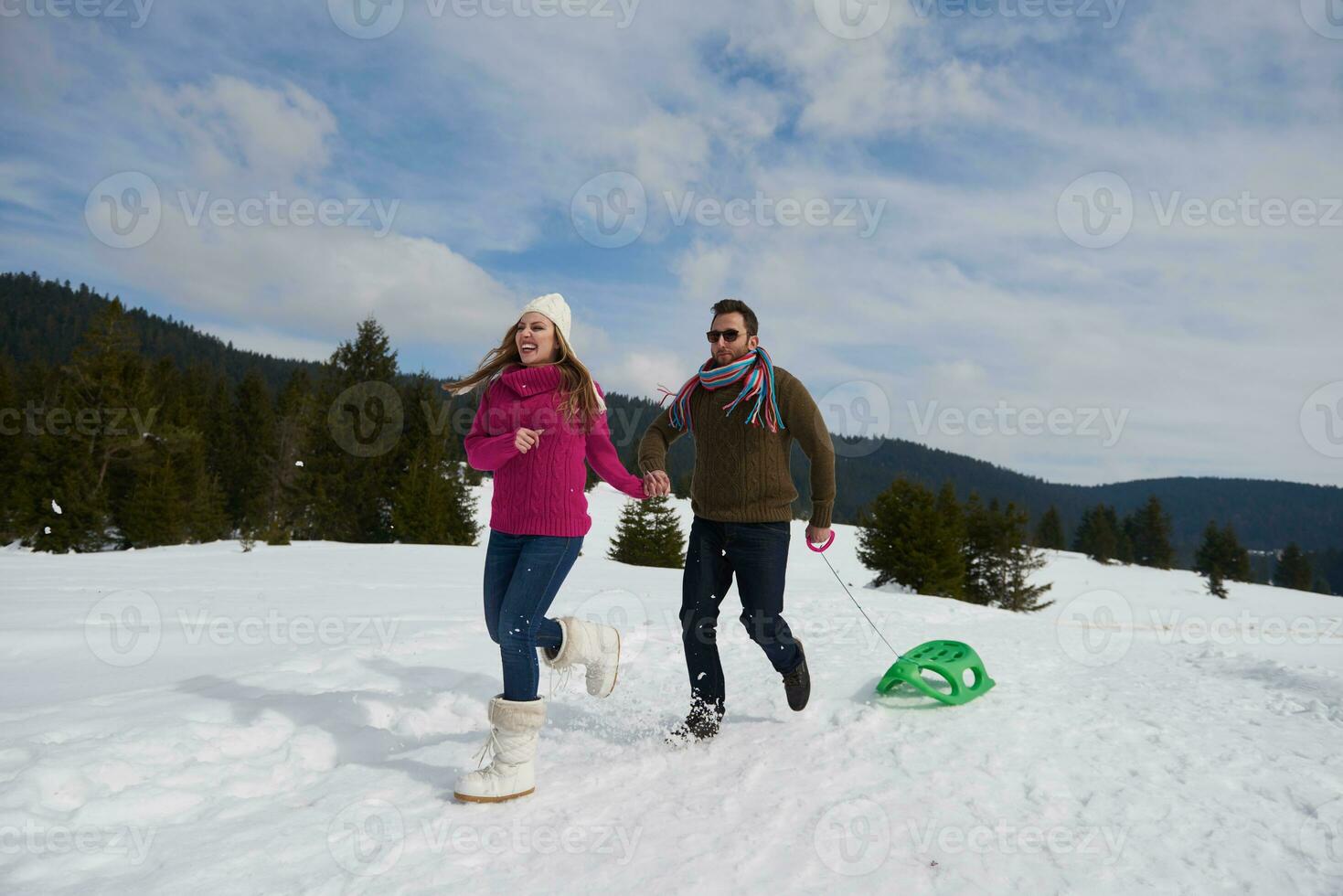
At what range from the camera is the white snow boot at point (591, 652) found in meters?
3.51

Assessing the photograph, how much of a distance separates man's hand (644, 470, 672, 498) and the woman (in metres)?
0.07

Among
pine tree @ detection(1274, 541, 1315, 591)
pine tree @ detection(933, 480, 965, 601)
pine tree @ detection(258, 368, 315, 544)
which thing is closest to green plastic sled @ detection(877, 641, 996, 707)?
pine tree @ detection(933, 480, 965, 601)

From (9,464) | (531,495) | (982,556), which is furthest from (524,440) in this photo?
(9,464)

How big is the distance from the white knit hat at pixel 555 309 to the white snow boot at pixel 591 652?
1.48 m

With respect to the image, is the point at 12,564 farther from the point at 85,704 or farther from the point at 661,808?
the point at 661,808

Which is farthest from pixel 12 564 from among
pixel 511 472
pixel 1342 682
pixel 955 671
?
pixel 1342 682

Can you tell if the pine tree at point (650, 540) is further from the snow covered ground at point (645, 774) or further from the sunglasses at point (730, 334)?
the sunglasses at point (730, 334)

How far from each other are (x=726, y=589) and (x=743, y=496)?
604 millimetres

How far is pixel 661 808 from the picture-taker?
2.86 m

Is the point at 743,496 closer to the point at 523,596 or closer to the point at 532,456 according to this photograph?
the point at 532,456

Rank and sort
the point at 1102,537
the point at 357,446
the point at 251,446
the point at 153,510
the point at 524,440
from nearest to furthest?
the point at 524,440 < the point at 153,510 < the point at 357,446 < the point at 251,446 < the point at 1102,537

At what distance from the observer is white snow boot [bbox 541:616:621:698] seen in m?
3.51

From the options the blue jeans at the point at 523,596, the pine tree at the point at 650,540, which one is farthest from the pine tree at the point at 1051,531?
A: the blue jeans at the point at 523,596

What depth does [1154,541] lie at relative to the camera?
6353 cm
